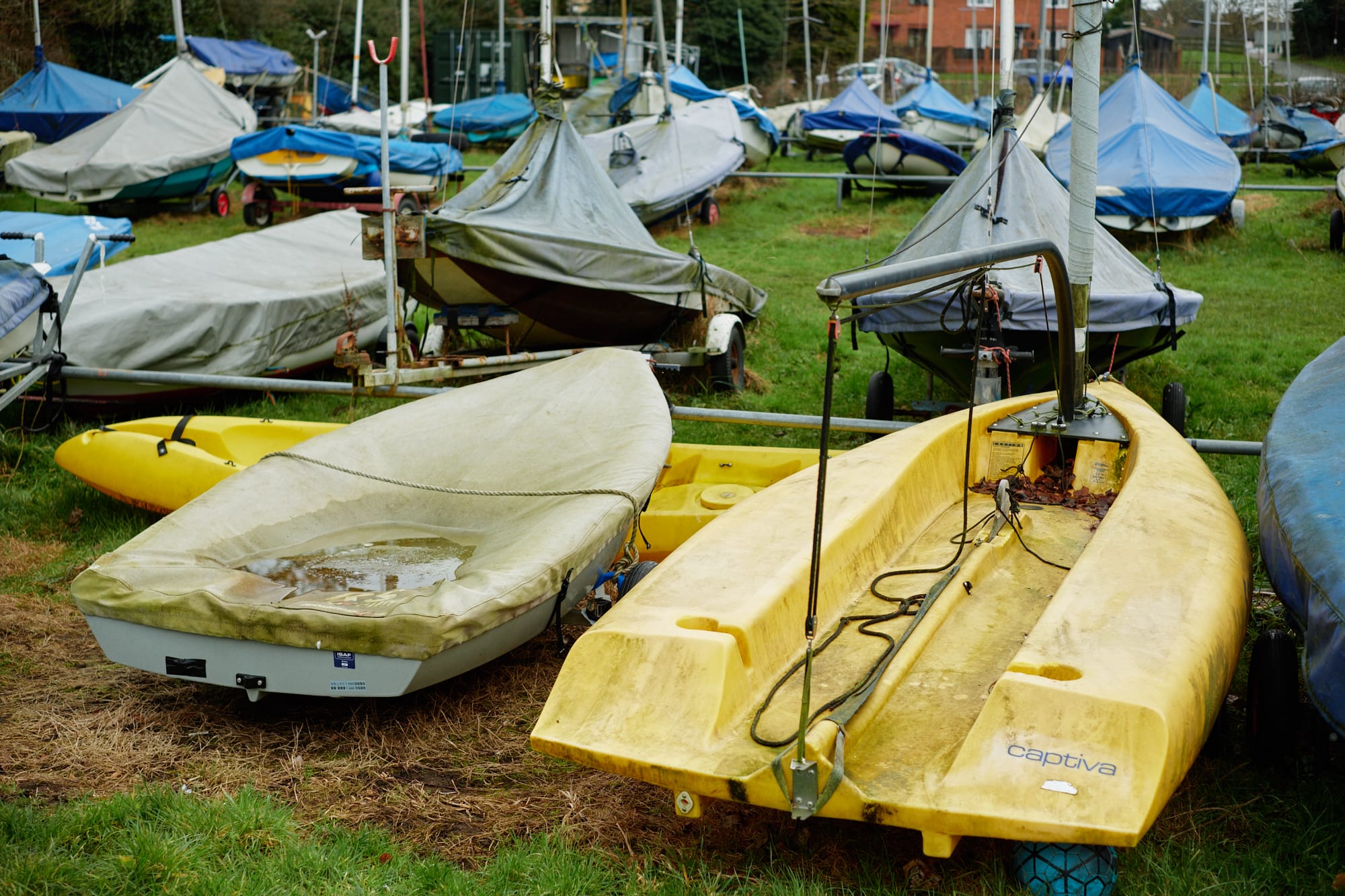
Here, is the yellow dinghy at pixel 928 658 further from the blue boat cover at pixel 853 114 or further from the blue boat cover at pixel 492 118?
the blue boat cover at pixel 492 118

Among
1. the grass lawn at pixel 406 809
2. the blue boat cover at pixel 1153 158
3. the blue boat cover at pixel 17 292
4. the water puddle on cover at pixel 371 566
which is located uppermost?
the blue boat cover at pixel 1153 158

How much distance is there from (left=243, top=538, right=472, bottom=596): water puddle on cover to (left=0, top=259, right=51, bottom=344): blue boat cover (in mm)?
2741

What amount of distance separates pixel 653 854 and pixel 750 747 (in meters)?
0.41

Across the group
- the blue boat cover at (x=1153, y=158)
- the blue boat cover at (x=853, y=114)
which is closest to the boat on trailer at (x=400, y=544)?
the blue boat cover at (x=1153, y=158)

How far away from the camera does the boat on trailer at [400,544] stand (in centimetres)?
371

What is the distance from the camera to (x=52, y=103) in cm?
1800

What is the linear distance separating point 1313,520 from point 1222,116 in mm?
18646

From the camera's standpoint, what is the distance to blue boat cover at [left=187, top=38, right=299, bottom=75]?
2364 centimetres

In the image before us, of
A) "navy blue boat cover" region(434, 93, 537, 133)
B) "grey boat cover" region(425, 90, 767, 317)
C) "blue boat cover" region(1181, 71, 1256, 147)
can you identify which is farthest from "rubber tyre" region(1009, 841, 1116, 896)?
"navy blue boat cover" region(434, 93, 537, 133)

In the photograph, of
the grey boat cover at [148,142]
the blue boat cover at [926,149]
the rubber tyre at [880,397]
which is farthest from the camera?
the blue boat cover at [926,149]

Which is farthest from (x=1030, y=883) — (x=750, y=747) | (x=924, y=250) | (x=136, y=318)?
(x=136, y=318)

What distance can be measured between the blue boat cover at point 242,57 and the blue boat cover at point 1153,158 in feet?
54.8

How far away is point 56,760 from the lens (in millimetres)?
3709

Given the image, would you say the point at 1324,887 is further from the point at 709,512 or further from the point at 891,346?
the point at 891,346
